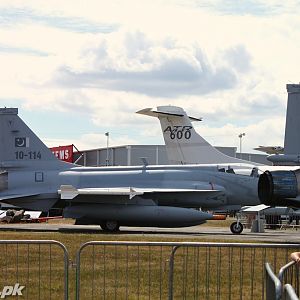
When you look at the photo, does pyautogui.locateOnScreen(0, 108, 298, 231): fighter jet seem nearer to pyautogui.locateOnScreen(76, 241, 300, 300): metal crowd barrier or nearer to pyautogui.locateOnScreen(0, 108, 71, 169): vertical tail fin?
pyautogui.locateOnScreen(0, 108, 71, 169): vertical tail fin

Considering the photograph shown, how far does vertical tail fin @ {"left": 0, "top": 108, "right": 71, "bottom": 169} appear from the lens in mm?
31188

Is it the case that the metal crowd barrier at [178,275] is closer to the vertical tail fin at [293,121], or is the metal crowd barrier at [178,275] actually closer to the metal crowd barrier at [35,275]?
the metal crowd barrier at [35,275]

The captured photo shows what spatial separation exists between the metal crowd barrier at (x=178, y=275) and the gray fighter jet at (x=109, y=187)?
14877 millimetres

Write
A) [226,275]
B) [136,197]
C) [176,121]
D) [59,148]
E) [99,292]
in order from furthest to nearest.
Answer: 1. [59,148]
2. [176,121]
3. [136,197]
4. [226,275]
5. [99,292]

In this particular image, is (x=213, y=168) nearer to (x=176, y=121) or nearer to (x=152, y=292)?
(x=176, y=121)

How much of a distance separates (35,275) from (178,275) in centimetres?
224

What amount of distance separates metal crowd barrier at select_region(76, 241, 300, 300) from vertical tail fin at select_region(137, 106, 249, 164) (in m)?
27.7

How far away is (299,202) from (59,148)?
61778 millimetres

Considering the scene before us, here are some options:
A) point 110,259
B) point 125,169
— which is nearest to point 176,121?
point 125,169

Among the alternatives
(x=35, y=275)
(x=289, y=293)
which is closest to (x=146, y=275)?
(x=35, y=275)

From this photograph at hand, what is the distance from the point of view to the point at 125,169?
101 feet

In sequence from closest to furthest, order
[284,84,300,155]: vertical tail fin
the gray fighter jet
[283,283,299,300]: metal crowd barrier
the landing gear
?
[283,283,299,300]: metal crowd barrier < [284,84,300,155]: vertical tail fin < the gray fighter jet < the landing gear

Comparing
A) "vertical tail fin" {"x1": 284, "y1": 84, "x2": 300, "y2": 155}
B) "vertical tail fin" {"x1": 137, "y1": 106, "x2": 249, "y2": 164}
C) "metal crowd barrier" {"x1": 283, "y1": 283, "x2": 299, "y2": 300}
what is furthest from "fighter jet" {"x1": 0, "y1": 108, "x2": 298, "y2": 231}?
"metal crowd barrier" {"x1": 283, "y1": 283, "x2": 299, "y2": 300}

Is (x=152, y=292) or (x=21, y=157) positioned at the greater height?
(x=21, y=157)
